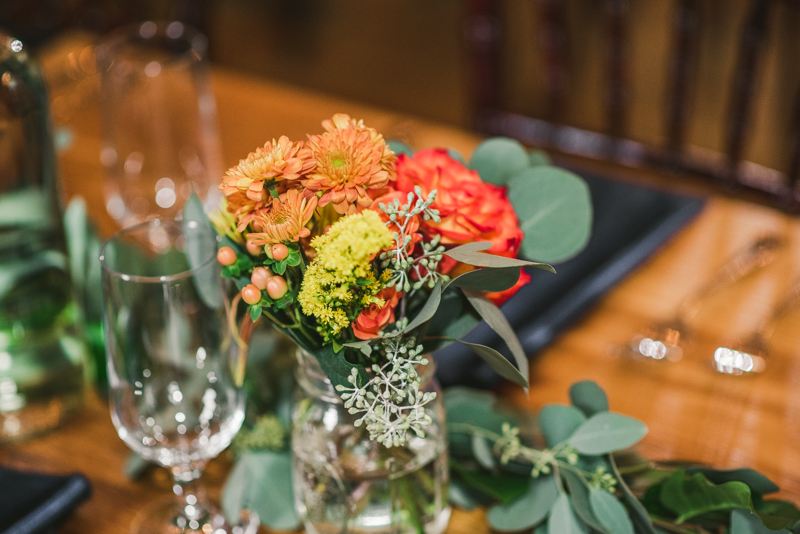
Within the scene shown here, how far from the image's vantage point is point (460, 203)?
0.44 m

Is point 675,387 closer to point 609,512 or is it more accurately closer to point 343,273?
point 609,512

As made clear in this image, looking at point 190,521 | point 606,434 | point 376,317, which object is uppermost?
point 376,317

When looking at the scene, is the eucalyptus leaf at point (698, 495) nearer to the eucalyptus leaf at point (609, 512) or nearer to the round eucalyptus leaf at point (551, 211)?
the eucalyptus leaf at point (609, 512)

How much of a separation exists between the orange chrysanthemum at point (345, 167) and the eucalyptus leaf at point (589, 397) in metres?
0.23

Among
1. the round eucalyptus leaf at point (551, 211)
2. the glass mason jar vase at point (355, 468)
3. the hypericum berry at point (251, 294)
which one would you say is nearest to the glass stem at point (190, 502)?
the glass mason jar vase at point (355, 468)

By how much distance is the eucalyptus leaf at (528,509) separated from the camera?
529 mm

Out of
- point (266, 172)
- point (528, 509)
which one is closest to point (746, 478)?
point (528, 509)

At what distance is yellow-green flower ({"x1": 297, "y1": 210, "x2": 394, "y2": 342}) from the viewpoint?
0.38 metres

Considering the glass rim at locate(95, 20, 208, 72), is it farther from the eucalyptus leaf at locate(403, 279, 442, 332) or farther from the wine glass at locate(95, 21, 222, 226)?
the eucalyptus leaf at locate(403, 279, 442, 332)

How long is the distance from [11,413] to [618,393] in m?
0.54

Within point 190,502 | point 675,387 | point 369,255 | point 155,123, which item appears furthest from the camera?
point 155,123

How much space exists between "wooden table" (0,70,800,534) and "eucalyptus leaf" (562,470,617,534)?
10 cm

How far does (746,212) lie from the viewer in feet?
2.99

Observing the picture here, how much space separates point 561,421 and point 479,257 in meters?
0.18
